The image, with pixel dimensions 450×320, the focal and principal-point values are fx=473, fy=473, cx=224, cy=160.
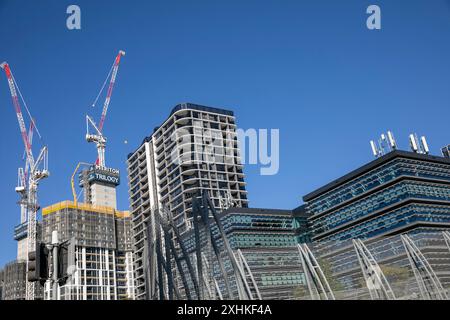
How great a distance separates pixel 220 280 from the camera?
378ft

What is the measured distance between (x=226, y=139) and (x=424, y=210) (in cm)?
9242

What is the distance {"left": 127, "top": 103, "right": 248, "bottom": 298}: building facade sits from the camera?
174250 millimetres

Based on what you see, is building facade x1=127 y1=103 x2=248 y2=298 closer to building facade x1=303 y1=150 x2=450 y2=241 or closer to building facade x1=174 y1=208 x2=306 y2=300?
building facade x1=174 y1=208 x2=306 y2=300

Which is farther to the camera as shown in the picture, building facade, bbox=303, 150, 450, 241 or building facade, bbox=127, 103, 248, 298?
building facade, bbox=127, 103, 248, 298

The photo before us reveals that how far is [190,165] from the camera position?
175375 mm

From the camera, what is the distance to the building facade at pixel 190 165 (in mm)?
174250

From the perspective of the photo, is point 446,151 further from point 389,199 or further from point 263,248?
point 263,248

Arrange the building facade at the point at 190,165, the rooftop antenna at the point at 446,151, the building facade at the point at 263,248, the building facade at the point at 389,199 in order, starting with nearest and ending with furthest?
the building facade at the point at 263,248, the building facade at the point at 389,199, the building facade at the point at 190,165, the rooftop antenna at the point at 446,151

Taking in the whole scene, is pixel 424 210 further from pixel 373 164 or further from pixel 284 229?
pixel 284 229

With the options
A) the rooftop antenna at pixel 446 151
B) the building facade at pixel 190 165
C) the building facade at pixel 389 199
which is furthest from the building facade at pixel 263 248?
the rooftop antenna at pixel 446 151

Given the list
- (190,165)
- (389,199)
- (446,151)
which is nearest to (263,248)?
(389,199)

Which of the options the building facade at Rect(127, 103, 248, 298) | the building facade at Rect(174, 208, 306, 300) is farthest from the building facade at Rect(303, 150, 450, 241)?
the building facade at Rect(127, 103, 248, 298)

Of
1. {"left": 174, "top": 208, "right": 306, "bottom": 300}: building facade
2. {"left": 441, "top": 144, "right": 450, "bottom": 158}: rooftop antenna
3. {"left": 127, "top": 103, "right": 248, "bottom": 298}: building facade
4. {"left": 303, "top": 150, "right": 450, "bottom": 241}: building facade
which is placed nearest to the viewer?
{"left": 174, "top": 208, "right": 306, "bottom": 300}: building facade

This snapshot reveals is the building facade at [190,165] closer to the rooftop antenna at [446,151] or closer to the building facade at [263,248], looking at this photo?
the building facade at [263,248]
